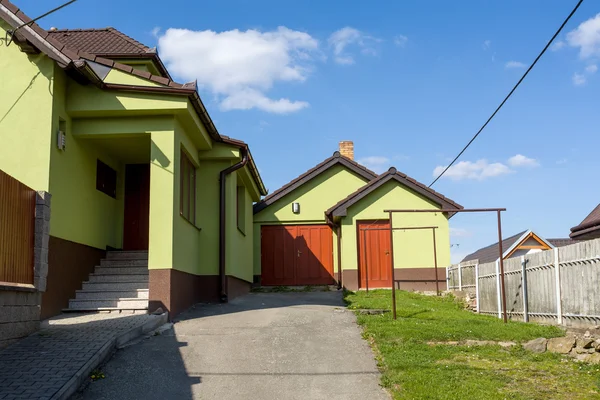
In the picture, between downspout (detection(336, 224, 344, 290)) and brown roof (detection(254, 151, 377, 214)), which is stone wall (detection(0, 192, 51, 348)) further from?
brown roof (detection(254, 151, 377, 214))

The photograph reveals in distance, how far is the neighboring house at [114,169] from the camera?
34.1 ft

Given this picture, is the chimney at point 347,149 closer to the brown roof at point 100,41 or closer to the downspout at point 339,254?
the downspout at point 339,254

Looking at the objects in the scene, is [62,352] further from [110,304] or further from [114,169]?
[114,169]

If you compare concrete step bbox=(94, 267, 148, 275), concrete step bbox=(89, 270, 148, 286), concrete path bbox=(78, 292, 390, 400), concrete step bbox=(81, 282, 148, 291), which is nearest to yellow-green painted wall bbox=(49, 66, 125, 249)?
concrete step bbox=(94, 267, 148, 275)

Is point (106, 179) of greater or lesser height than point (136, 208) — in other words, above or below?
above

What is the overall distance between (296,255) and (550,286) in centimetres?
1121

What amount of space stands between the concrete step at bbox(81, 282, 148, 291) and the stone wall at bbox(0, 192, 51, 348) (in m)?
2.65

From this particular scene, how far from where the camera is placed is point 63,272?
10734 mm

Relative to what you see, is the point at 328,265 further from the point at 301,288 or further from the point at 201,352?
the point at 201,352

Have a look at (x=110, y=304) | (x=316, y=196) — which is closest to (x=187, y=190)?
(x=110, y=304)

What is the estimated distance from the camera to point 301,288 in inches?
776

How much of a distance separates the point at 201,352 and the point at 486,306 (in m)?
8.04

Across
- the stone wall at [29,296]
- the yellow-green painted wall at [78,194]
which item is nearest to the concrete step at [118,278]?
the yellow-green painted wall at [78,194]

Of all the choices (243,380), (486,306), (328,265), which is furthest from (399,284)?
(243,380)
